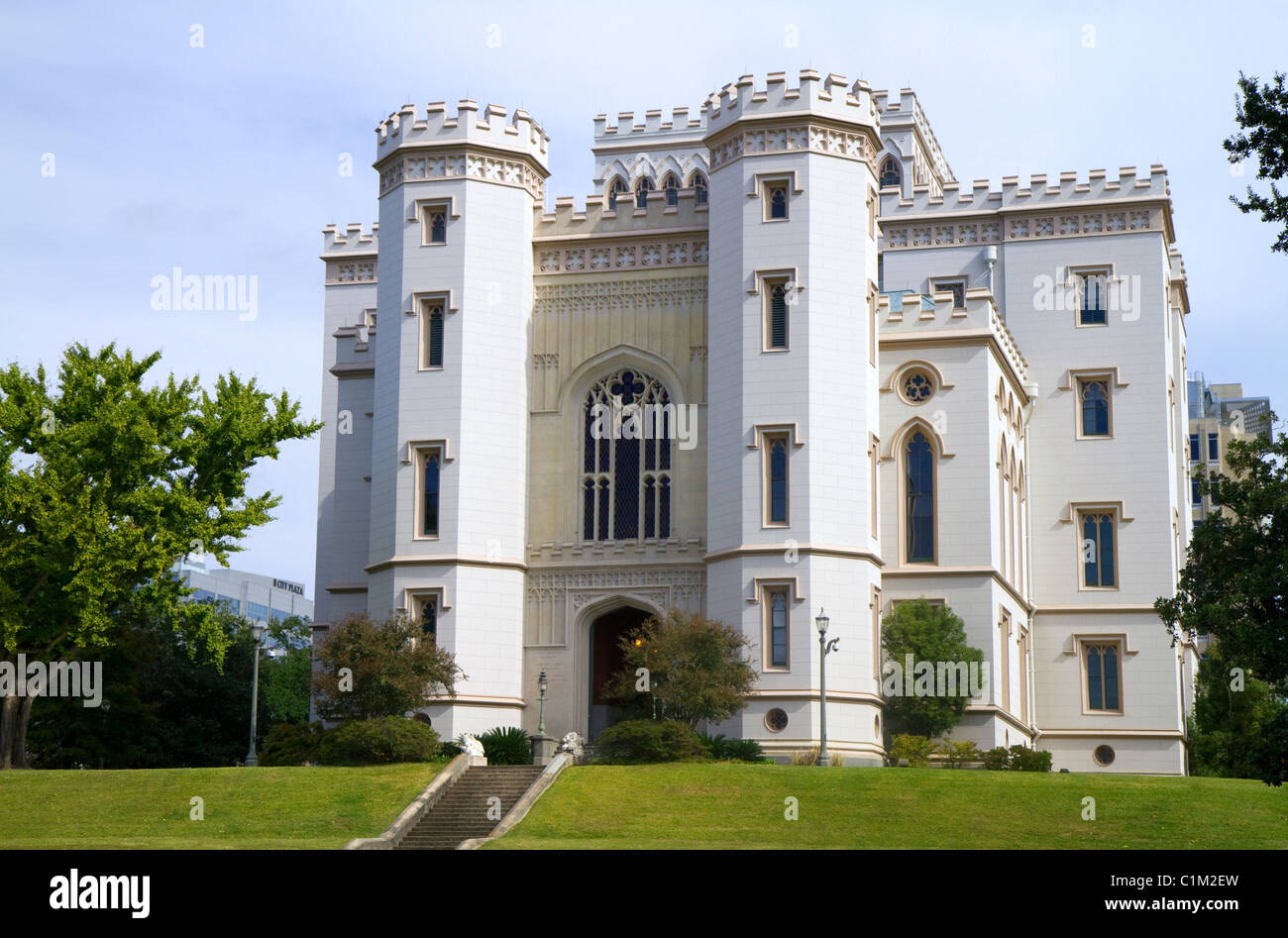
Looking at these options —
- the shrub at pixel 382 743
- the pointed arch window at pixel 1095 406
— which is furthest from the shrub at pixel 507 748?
the pointed arch window at pixel 1095 406

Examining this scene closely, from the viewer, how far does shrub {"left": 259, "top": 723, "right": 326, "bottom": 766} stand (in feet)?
138

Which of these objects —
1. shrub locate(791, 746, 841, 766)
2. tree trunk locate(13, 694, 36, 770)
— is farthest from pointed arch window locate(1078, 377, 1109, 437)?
tree trunk locate(13, 694, 36, 770)

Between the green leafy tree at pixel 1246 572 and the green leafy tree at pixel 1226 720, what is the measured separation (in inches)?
710

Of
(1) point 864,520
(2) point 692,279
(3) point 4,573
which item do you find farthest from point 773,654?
(3) point 4,573

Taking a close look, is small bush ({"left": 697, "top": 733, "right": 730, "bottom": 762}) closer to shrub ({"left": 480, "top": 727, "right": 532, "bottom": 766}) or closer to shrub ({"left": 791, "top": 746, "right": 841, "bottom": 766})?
shrub ({"left": 791, "top": 746, "right": 841, "bottom": 766})

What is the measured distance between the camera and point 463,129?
46469 millimetres

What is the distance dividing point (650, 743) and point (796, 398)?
10081 mm

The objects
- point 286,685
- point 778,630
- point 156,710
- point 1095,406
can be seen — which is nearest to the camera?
point 778,630

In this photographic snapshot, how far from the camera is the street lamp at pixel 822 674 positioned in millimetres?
38750

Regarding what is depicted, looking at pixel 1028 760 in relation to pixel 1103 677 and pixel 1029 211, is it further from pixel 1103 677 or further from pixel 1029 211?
pixel 1029 211

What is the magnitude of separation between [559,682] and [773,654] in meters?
6.10

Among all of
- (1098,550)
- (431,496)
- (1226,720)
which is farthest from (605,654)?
(1226,720)

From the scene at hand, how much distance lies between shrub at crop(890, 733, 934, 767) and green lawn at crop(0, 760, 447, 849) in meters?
11.4

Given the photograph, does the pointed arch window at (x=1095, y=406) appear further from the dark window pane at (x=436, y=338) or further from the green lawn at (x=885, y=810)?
the dark window pane at (x=436, y=338)
